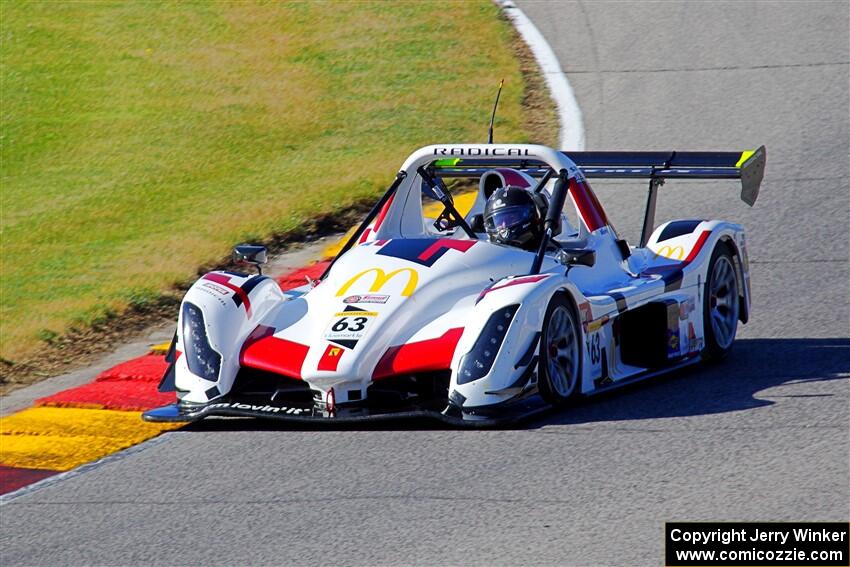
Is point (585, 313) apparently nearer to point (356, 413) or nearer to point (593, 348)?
point (593, 348)

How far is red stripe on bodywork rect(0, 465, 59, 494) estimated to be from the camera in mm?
7285

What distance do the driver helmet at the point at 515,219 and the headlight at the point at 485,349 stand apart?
47.4 inches

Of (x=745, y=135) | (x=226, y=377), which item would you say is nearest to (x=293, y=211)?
(x=745, y=135)

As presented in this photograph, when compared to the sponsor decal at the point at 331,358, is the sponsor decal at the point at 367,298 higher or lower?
higher

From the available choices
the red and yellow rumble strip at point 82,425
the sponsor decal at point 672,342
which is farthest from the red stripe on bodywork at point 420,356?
the sponsor decal at point 672,342

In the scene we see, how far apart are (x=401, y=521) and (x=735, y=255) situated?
4.15 meters

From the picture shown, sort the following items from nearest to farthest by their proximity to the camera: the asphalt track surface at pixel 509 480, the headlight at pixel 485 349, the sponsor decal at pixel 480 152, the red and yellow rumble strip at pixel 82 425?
the asphalt track surface at pixel 509 480
the headlight at pixel 485 349
the red and yellow rumble strip at pixel 82 425
the sponsor decal at pixel 480 152

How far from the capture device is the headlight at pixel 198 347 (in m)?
7.68

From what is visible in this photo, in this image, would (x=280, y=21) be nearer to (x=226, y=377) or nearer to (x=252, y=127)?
(x=252, y=127)

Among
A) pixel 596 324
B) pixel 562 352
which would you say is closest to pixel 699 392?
pixel 596 324

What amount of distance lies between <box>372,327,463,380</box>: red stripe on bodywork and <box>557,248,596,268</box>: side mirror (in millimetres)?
866

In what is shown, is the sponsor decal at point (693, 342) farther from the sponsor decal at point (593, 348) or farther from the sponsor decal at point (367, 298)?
the sponsor decal at point (367, 298)

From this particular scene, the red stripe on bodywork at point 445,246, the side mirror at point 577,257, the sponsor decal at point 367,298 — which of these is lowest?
the sponsor decal at point 367,298
